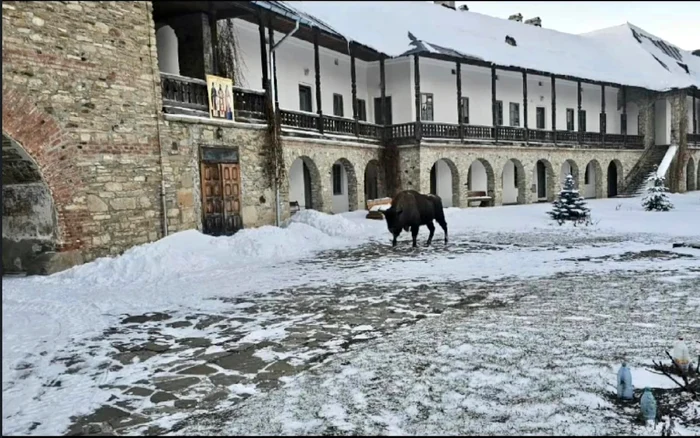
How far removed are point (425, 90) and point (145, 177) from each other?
17193 millimetres

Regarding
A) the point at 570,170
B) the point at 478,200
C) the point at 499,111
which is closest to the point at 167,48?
the point at 478,200

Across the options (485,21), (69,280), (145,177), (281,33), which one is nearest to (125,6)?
(145,177)

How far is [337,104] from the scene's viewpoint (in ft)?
78.1

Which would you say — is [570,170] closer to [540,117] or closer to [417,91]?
[540,117]

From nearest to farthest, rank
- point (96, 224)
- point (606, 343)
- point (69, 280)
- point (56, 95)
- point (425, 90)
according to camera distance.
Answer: point (606, 343), point (69, 280), point (56, 95), point (96, 224), point (425, 90)

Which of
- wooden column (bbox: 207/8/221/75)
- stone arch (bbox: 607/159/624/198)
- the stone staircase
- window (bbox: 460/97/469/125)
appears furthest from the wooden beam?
stone arch (bbox: 607/159/624/198)

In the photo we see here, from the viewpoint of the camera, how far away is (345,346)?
5.44 meters

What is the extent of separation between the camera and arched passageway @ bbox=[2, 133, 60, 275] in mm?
10062

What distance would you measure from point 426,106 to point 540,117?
9614 millimetres

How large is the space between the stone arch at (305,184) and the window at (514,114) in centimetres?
1418

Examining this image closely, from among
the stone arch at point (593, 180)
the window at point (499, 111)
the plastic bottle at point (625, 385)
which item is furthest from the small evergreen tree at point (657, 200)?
the plastic bottle at point (625, 385)

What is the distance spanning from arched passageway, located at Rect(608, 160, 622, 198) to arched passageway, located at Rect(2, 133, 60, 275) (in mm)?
33291

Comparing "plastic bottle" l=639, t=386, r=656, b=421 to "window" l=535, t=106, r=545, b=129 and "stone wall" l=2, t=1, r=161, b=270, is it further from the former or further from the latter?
"window" l=535, t=106, r=545, b=129

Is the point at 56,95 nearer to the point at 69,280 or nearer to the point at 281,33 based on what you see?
the point at 69,280
